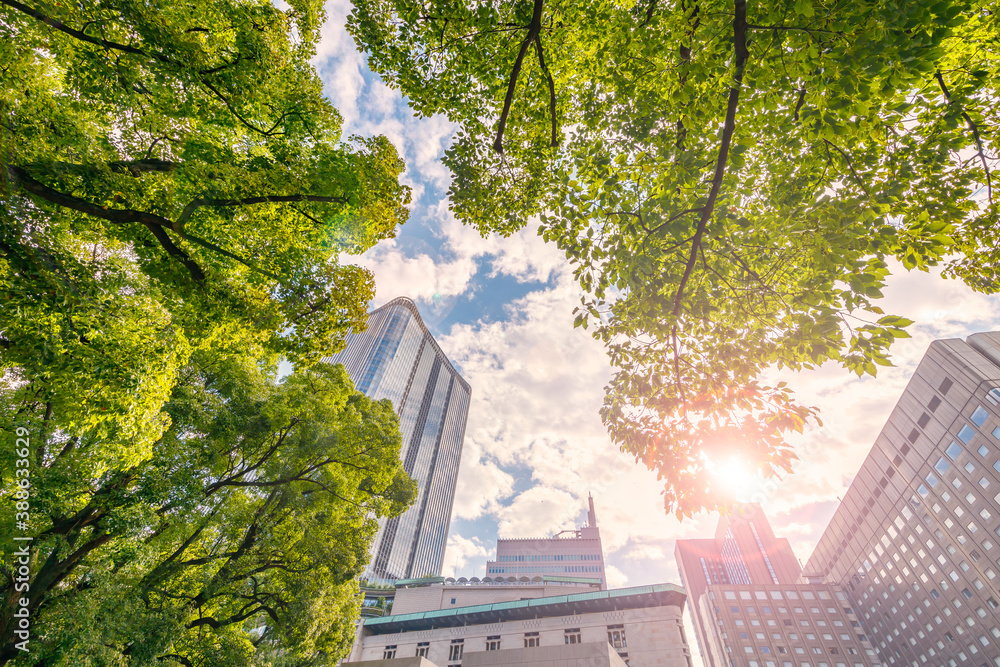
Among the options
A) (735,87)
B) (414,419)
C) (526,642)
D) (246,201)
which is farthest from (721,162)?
(414,419)

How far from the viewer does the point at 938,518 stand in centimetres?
5062

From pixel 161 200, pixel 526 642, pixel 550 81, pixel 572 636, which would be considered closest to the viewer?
pixel 550 81

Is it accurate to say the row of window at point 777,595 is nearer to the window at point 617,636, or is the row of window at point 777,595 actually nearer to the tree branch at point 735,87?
the window at point 617,636

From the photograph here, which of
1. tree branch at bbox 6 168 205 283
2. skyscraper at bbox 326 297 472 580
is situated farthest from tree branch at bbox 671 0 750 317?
skyscraper at bbox 326 297 472 580

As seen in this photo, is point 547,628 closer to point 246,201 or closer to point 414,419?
point 246,201

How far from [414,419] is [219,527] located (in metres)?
95.6

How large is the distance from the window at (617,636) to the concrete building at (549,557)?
8158 centimetres

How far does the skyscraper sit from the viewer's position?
90.2m

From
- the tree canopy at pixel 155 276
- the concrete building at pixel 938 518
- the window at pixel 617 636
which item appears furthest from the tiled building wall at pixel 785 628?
the tree canopy at pixel 155 276

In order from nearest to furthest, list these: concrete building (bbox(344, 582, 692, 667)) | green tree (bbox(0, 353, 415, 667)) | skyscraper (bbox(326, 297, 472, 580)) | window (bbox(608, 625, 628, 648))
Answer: green tree (bbox(0, 353, 415, 667)) < concrete building (bbox(344, 582, 692, 667)) < window (bbox(608, 625, 628, 648)) < skyscraper (bbox(326, 297, 472, 580))

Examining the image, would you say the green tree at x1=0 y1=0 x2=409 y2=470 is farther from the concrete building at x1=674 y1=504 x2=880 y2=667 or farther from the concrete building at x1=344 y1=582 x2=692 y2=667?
the concrete building at x1=674 y1=504 x2=880 y2=667

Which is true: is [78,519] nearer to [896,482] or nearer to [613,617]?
[613,617]

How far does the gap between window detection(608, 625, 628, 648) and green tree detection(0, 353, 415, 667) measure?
103ft

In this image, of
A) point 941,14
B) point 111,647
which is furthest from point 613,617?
point 941,14
